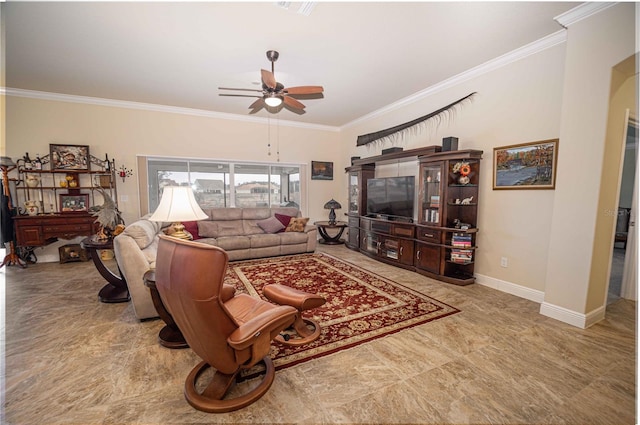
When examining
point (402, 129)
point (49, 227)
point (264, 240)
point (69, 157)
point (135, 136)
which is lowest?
point (264, 240)

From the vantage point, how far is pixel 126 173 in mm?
5023

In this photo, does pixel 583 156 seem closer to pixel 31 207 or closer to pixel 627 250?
pixel 627 250

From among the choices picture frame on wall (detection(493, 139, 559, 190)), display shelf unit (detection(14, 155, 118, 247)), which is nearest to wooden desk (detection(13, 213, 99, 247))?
display shelf unit (detection(14, 155, 118, 247))

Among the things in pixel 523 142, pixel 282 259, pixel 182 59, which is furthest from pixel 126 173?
pixel 523 142

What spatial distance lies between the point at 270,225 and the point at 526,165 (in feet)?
13.4

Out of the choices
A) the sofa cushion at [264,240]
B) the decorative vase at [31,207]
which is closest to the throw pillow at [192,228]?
the sofa cushion at [264,240]

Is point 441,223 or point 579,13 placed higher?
point 579,13

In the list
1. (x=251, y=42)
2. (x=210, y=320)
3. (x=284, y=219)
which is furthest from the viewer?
(x=284, y=219)

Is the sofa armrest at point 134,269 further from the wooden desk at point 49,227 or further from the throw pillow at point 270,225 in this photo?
the throw pillow at point 270,225

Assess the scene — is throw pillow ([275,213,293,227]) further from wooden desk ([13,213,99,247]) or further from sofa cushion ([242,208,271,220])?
wooden desk ([13,213,99,247])

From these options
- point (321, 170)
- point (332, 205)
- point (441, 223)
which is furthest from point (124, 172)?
point (441, 223)

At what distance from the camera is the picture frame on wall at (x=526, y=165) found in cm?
292

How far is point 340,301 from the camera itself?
3.03m

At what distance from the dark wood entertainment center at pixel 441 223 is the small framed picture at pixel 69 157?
5361 mm
